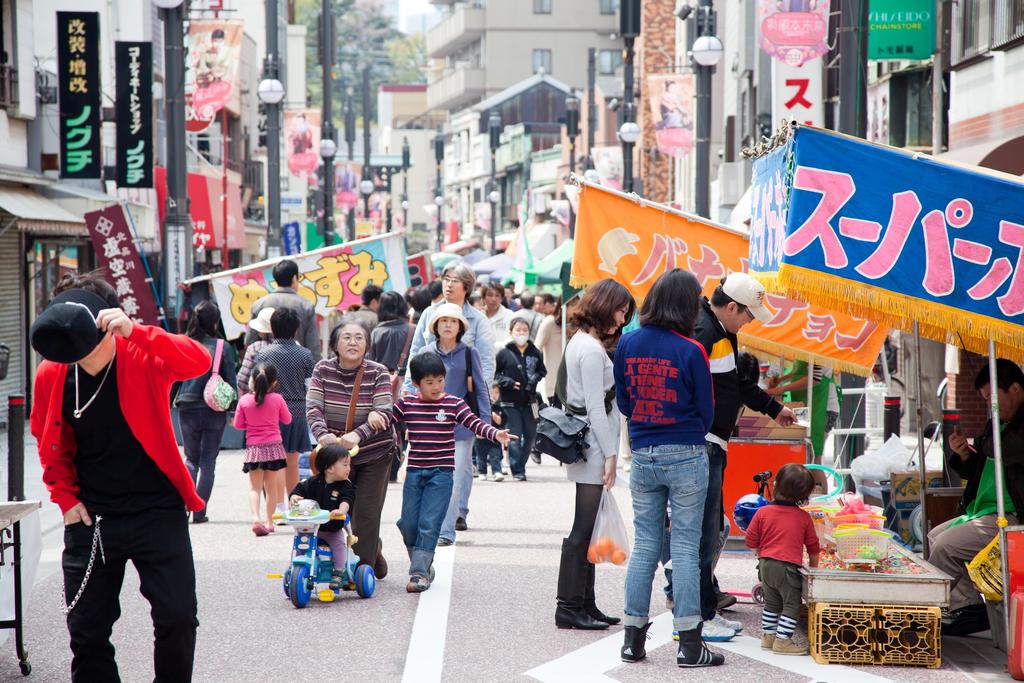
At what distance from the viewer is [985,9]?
15688mm

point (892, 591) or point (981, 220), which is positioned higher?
point (981, 220)

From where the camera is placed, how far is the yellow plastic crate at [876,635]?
690 centimetres

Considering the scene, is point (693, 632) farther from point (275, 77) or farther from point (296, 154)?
point (296, 154)

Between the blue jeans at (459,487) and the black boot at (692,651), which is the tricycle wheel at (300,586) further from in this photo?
the black boot at (692,651)

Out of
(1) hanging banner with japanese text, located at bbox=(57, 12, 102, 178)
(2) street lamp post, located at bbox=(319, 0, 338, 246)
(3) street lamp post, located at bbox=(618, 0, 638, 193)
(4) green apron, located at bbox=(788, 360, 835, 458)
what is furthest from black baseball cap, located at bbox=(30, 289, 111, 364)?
(2) street lamp post, located at bbox=(319, 0, 338, 246)

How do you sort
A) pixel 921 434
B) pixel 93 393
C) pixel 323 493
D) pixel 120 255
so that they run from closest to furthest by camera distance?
Result: pixel 93 393 < pixel 921 434 < pixel 323 493 < pixel 120 255

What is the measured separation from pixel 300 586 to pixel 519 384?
684 cm

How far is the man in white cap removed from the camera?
738 cm

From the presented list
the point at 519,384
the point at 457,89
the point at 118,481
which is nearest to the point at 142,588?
the point at 118,481

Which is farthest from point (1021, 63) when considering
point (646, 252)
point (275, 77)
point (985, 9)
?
point (275, 77)

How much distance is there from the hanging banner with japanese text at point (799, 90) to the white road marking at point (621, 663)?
12.2m

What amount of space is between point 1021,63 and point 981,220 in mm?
8632

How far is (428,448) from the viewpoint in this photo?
28.4 ft

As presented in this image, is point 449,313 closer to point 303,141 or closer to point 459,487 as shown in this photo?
point 459,487
